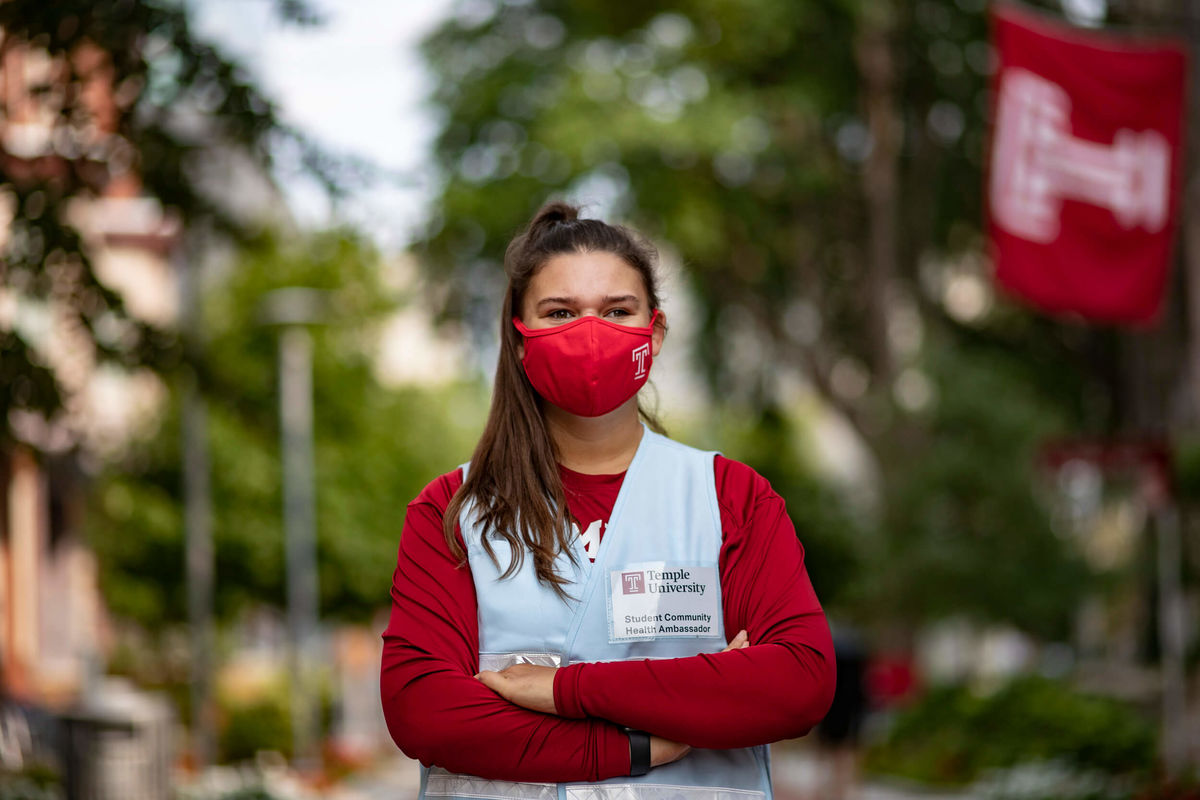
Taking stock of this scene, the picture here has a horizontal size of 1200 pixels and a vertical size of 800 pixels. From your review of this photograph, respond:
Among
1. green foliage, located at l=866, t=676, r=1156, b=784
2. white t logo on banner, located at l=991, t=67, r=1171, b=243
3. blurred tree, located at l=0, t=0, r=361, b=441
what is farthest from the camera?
green foliage, located at l=866, t=676, r=1156, b=784

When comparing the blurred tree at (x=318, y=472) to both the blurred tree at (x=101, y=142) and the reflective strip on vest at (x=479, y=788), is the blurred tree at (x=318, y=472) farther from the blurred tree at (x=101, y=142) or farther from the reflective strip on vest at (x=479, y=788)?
the reflective strip on vest at (x=479, y=788)

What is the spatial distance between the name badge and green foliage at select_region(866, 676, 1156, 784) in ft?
34.7

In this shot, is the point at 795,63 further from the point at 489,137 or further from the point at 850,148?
the point at 489,137

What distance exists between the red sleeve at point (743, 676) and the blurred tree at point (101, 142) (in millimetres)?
4893

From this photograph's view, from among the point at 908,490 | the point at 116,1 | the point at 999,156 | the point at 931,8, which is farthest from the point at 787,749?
the point at 116,1

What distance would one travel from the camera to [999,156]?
1173 cm

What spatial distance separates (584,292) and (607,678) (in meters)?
0.72

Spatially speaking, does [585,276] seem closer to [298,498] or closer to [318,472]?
[298,498]

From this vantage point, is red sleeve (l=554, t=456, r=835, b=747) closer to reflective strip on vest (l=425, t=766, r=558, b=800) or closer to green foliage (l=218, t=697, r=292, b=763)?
reflective strip on vest (l=425, t=766, r=558, b=800)

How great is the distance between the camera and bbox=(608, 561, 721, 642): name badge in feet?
9.60

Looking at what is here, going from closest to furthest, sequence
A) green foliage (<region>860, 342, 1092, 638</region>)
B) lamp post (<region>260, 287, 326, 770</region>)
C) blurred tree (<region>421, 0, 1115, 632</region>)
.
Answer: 1. green foliage (<region>860, 342, 1092, 638</region>)
2. blurred tree (<region>421, 0, 1115, 632</region>)
3. lamp post (<region>260, 287, 326, 770</region>)

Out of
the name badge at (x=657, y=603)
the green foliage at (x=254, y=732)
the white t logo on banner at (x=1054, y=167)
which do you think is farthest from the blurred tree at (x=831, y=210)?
the name badge at (x=657, y=603)

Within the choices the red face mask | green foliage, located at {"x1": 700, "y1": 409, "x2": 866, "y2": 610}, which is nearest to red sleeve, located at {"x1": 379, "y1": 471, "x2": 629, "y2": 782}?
the red face mask

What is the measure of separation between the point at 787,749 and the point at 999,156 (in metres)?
12.7
